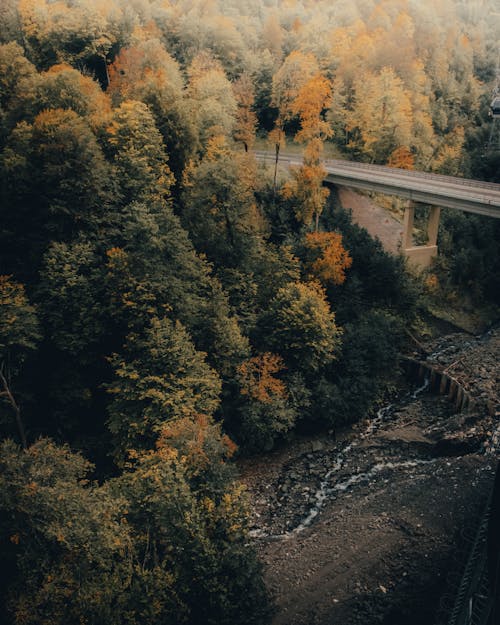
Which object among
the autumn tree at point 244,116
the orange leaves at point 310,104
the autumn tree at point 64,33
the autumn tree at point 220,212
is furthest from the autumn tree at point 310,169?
the autumn tree at point 64,33

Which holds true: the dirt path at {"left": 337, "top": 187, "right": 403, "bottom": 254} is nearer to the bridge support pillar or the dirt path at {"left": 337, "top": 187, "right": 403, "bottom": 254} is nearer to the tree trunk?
the bridge support pillar

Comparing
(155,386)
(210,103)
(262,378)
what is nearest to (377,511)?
(262,378)

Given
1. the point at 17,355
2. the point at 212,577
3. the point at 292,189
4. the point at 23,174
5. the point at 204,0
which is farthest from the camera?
the point at 204,0

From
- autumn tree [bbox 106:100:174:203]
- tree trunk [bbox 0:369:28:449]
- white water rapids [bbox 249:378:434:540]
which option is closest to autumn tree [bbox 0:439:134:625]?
Result: tree trunk [bbox 0:369:28:449]

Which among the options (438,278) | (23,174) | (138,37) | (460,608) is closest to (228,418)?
(460,608)

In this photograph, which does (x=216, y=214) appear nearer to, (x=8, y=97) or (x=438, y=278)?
(x=8, y=97)

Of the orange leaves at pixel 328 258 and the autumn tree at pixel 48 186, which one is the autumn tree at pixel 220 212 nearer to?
the orange leaves at pixel 328 258
